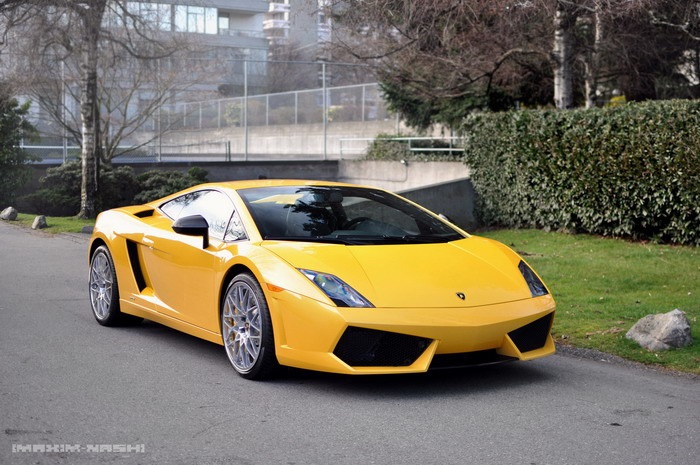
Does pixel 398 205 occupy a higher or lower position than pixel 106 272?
Answer: higher

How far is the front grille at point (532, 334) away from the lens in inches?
250

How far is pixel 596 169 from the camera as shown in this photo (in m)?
15.4

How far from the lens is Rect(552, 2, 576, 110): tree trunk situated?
17775 mm

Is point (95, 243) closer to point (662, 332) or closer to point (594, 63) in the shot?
point (662, 332)

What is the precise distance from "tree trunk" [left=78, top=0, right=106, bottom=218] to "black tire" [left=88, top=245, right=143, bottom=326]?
39.9 ft

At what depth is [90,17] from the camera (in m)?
19.7

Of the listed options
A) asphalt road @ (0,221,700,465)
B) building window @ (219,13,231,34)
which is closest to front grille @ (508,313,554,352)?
asphalt road @ (0,221,700,465)

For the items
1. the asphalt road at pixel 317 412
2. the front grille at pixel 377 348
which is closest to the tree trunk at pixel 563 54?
the asphalt road at pixel 317 412

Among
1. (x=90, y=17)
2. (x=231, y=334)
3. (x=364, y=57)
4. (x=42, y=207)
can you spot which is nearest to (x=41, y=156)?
(x=42, y=207)

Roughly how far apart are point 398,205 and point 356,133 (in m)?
28.2

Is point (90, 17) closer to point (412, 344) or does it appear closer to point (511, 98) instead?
point (511, 98)

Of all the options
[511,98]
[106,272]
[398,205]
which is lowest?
[106,272]

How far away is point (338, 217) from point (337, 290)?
1.30m

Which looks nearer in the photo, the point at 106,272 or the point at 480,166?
the point at 106,272
